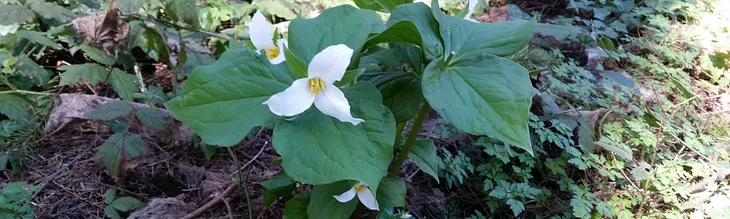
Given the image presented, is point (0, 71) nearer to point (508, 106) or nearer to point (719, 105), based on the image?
point (508, 106)

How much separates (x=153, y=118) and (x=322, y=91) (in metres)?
1.17

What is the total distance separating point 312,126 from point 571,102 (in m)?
1.90

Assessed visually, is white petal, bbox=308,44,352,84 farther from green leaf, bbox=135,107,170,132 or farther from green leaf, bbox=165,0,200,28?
green leaf, bbox=165,0,200,28

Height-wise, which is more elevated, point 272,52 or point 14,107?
point 272,52

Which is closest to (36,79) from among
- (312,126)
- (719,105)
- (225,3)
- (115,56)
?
(115,56)

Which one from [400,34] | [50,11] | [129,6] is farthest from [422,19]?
[50,11]

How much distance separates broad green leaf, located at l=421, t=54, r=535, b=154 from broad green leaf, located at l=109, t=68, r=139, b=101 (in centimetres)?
162

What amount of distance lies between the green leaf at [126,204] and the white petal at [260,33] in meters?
0.93

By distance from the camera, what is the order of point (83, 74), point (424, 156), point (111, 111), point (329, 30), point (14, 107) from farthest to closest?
point (83, 74) → point (14, 107) → point (111, 111) → point (424, 156) → point (329, 30)

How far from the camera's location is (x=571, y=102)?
2578mm

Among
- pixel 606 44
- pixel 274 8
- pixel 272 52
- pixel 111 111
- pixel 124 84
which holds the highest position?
pixel 272 52

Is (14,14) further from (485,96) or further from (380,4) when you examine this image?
(485,96)

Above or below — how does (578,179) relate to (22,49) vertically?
below

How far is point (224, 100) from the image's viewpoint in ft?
3.67
